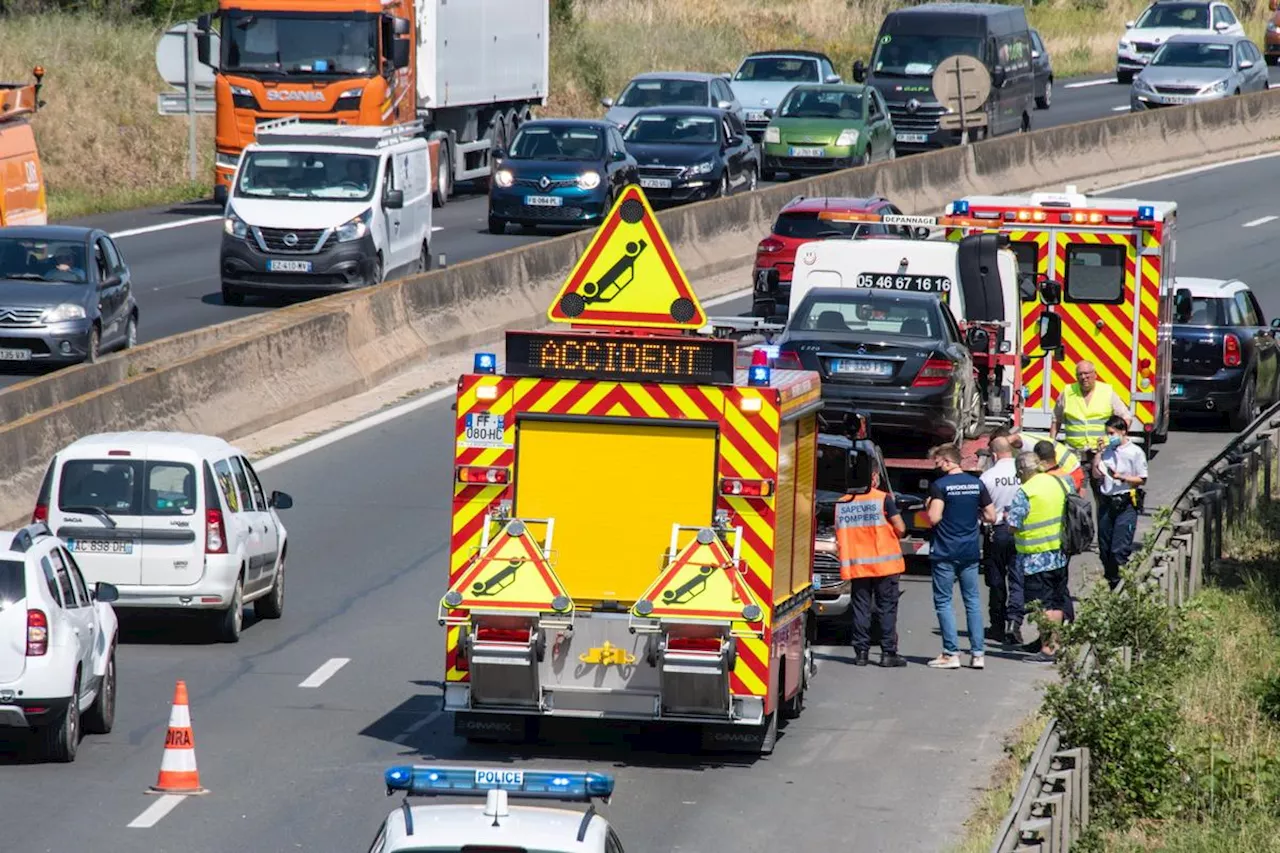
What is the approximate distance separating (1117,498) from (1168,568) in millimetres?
2078

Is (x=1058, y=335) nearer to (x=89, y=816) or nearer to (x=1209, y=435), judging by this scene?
(x=1209, y=435)

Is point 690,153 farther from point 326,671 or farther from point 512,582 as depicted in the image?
point 512,582

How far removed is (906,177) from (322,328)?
17.3m

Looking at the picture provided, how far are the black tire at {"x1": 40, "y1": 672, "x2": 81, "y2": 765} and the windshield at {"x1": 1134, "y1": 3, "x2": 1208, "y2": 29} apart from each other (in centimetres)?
5670

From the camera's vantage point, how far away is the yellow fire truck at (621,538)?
13.9 metres

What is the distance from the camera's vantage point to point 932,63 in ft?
165

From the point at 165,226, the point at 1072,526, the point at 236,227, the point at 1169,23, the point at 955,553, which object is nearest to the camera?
the point at 955,553

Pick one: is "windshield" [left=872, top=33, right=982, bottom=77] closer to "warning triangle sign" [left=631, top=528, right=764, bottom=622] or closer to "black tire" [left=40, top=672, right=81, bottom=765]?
"warning triangle sign" [left=631, top=528, right=764, bottom=622]

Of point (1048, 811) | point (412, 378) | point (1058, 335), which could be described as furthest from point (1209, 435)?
point (1048, 811)

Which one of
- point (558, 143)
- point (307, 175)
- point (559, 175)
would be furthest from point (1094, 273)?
point (558, 143)

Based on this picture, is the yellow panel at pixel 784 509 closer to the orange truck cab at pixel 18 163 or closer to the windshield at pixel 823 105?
the orange truck cab at pixel 18 163

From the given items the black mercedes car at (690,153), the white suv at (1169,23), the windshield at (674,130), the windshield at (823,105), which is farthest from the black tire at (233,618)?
the white suv at (1169,23)

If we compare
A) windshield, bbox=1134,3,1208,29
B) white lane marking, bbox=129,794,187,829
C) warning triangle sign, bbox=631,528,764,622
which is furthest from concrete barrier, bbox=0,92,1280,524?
windshield, bbox=1134,3,1208,29

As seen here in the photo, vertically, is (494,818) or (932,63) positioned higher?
(494,818)
